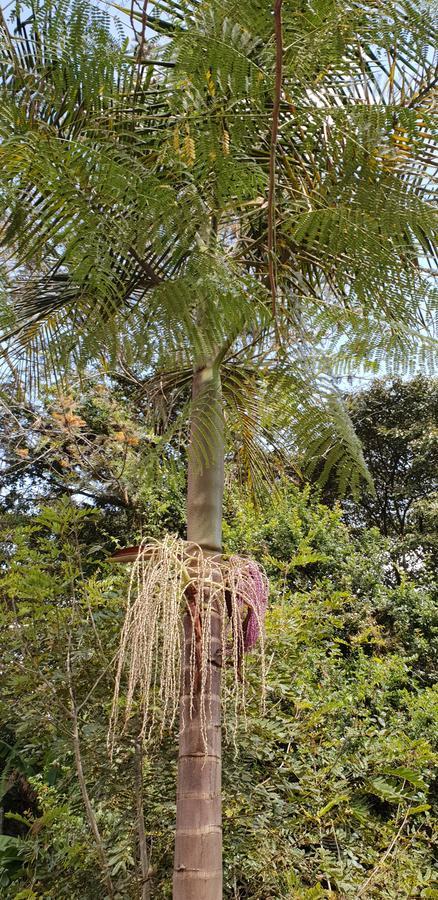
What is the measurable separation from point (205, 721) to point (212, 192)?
1.38 metres

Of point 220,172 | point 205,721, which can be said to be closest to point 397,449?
point 205,721

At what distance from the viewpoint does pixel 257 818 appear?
3410 millimetres

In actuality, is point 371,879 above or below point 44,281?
below

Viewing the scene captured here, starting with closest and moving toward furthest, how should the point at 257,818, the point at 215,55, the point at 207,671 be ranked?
the point at 215,55 < the point at 207,671 < the point at 257,818

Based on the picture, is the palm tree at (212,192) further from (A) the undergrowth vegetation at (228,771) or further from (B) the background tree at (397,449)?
(B) the background tree at (397,449)

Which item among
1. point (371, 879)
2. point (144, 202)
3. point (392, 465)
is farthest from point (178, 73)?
point (392, 465)

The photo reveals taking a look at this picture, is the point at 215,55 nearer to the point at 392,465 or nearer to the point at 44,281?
the point at 44,281

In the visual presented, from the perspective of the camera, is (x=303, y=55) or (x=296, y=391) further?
(x=296, y=391)

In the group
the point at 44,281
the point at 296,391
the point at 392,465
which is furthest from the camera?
the point at 392,465

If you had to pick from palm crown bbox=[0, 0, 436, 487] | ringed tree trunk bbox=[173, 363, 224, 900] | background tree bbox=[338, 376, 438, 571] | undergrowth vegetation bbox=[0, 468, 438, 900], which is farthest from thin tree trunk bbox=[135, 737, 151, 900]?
background tree bbox=[338, 376, 438, 571]

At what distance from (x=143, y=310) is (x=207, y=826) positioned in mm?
1285

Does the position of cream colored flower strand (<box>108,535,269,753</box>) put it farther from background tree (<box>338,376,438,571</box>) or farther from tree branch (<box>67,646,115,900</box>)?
background tree (<box>338,376,438,571</box>)

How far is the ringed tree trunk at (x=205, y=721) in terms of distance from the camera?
1.92m

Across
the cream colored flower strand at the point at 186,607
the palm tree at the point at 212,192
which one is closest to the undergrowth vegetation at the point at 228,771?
the cream colored flower strand at the point at 186,607
